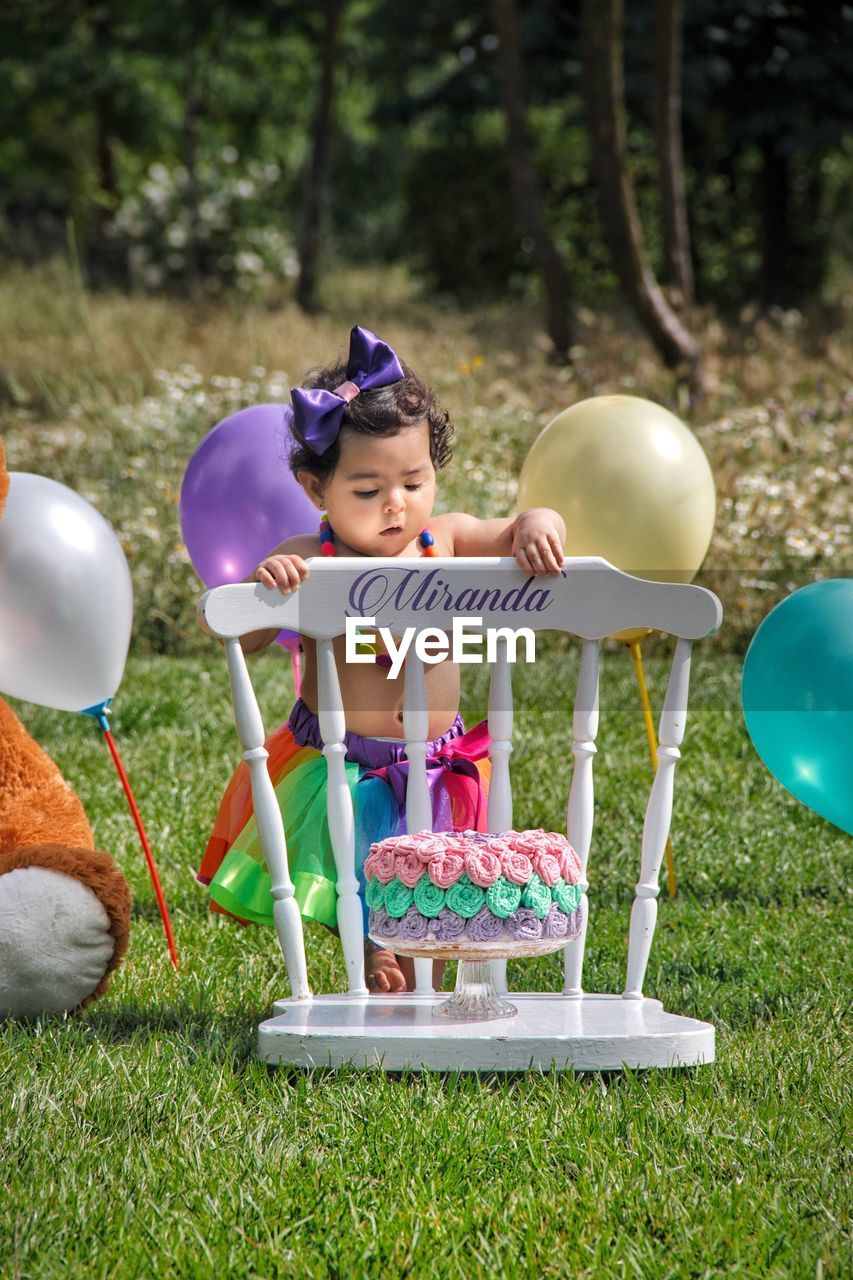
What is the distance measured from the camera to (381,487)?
8.81 ft

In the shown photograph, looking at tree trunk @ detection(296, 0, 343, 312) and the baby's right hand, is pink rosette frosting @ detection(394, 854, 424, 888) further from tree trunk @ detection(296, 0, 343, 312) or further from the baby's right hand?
tree trunk @ detection(296, 0, 343, 312)

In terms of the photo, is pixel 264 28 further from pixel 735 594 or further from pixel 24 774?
pixel 24 774

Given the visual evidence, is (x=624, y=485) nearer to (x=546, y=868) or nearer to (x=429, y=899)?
(x=546, y=868)

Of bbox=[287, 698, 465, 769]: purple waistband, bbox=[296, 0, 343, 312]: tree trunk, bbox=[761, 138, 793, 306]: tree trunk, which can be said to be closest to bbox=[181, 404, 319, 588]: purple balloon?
bbox=[287, 698, 465, 769]: purple waistband

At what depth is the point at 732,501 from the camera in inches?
240

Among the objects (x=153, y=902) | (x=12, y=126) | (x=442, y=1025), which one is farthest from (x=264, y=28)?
(x=442, y=1025)

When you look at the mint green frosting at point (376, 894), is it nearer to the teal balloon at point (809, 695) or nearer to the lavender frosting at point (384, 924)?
the lavender frosting at point (384, 924)

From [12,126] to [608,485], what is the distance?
1486cm

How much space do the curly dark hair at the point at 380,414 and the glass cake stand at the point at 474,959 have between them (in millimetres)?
929

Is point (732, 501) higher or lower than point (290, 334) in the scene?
higher

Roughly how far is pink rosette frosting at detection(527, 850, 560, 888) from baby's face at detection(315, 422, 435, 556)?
27.9 inches

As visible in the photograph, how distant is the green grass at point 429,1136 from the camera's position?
75.4 inches

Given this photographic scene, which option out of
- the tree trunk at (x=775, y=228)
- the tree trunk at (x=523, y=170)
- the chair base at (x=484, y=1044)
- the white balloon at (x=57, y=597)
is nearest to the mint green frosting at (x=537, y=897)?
the chair base at (x=484, y=1044)

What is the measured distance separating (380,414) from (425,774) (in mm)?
703
